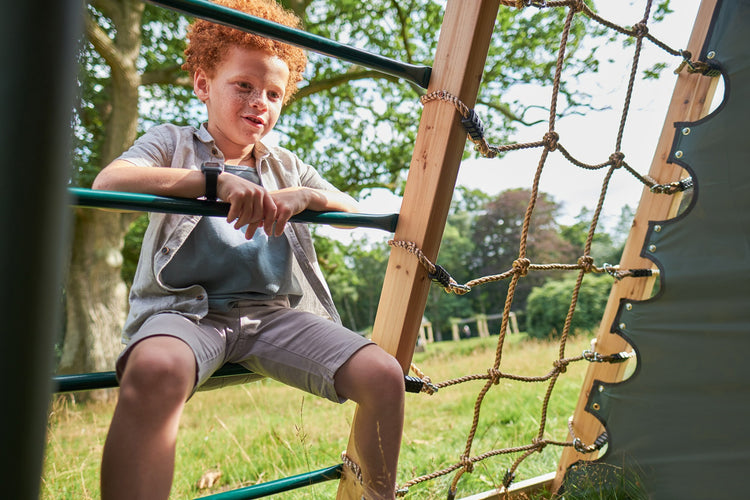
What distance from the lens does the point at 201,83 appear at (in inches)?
54.7

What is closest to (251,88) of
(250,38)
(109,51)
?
(250,38)

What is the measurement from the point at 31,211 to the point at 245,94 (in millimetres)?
1188

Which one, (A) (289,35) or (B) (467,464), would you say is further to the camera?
(B) (467,464)

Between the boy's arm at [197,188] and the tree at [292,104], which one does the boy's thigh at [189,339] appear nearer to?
the boy's arm at [197,188]

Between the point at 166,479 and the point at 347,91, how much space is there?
325 inches

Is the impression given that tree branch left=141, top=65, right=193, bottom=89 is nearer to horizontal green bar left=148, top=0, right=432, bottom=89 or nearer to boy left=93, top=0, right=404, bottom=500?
boy left=93, top=0, right=404, bottom=500

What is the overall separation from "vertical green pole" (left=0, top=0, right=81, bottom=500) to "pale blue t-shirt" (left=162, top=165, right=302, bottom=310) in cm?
100

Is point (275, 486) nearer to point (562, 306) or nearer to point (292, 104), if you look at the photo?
point (292, 104)

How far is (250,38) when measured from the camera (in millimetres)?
1324

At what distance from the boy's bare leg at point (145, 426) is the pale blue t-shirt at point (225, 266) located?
276 millimetres

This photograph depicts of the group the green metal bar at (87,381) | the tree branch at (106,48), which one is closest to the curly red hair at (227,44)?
the green metal bar at (87,381)

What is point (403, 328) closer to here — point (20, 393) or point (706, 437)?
point (706, 437)

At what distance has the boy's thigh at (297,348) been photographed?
108 cm

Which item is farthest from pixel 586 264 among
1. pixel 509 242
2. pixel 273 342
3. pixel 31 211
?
pixel 509 242
